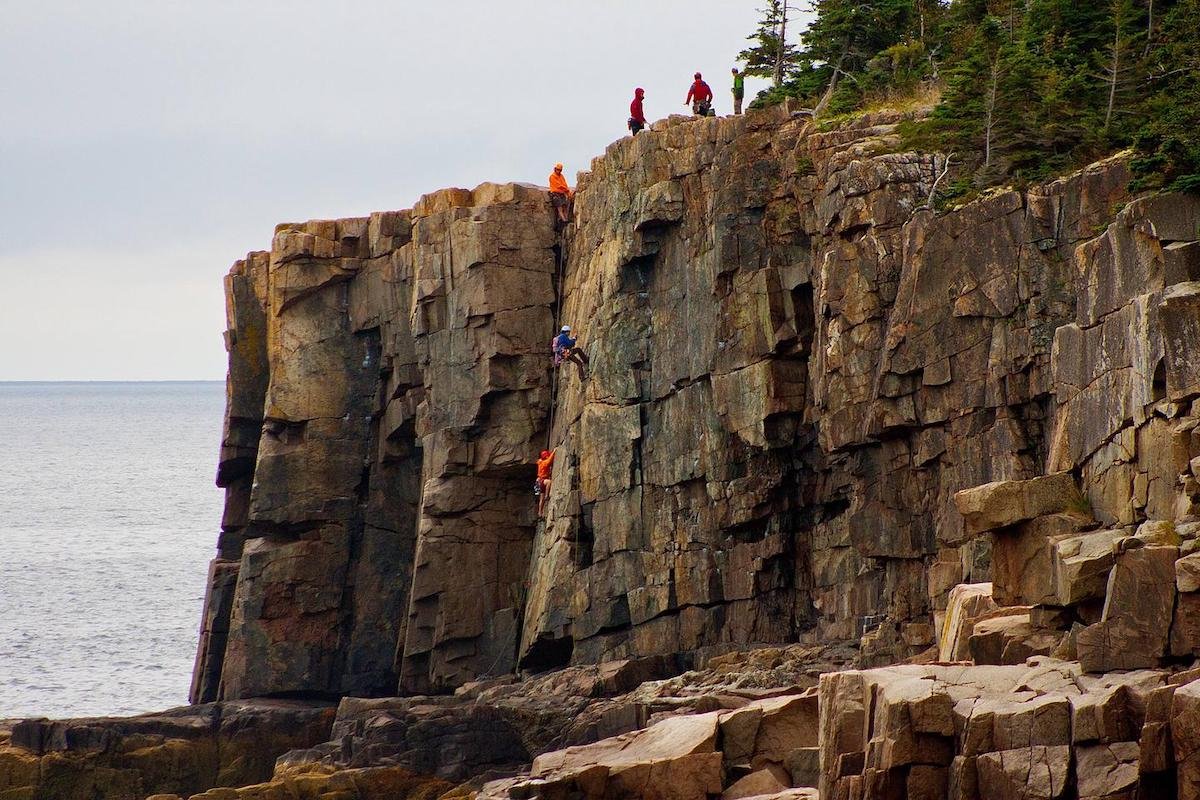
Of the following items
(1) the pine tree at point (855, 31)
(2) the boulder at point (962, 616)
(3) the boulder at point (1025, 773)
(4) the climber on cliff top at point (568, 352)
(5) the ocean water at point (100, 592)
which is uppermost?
(1) the pine tree at point (855, 31)

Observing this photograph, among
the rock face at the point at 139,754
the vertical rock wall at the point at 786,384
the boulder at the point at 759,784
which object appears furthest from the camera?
the rock face at the point at 139,754

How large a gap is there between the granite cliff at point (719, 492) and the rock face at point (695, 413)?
0.36 feet

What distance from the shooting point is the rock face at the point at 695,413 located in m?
35.5

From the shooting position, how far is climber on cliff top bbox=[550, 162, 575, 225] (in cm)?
6556

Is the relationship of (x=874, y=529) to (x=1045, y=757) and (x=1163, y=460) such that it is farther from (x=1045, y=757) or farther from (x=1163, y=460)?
(x=1045, y=757)

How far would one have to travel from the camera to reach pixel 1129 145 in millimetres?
45562

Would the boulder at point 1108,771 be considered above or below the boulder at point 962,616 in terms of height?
below

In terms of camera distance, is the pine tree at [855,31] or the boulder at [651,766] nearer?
the boulder at [651,766]

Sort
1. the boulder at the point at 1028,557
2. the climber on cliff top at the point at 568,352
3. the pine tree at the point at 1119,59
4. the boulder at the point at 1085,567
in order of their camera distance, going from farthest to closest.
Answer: the climber on cliff top at the point at 568,352
the pine tree at the point at 1119,59
the boulder at the point at 1028,557
the boulder at the point at 1085,567

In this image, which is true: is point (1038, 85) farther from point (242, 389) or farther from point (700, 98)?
point (242, 389)

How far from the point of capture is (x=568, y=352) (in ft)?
196

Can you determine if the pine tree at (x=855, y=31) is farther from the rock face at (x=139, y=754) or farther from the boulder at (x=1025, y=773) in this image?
the boulder at (x=1025, y=773)

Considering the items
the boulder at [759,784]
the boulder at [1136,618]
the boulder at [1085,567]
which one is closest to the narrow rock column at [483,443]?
the boulder at [759,784]

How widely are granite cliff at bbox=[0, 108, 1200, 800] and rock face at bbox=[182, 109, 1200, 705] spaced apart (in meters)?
0.11
